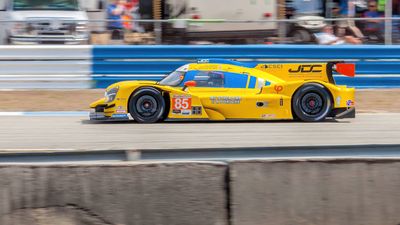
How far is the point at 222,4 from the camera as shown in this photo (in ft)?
60.6

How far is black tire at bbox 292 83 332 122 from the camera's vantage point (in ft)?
33.0

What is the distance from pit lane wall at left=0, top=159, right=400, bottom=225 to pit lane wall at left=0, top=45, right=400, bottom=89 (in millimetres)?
8692

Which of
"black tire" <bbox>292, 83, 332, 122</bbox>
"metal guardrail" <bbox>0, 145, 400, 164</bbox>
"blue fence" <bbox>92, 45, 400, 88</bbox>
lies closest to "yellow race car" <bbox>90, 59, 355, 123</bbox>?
"black tire" <bbox>292, 83, 332, 122</bbox>

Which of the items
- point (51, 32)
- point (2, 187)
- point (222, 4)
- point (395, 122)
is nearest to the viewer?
point (2, 187)

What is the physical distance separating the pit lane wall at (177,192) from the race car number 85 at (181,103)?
4700 mm

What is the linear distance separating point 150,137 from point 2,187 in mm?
3383

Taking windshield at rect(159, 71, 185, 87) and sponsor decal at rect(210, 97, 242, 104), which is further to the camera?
windshield at rect(159, 71, 185, 87)

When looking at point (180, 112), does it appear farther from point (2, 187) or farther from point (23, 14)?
point (23, 14)

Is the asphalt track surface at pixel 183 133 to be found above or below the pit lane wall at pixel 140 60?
below

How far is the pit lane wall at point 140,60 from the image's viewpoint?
45.7ft

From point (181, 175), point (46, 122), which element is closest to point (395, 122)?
point (46, 122)

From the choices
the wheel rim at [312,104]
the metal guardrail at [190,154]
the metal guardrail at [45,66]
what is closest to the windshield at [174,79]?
the wheel rim at [312,104]

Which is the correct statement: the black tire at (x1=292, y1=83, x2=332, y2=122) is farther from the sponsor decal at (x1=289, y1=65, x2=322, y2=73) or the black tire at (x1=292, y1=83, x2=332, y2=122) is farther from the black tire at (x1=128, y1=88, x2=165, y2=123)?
the black tire at (x1=128, y1=88, x2=165, y2=123)

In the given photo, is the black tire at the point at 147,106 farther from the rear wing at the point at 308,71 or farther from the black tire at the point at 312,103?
the black tire at the point at 312,103
